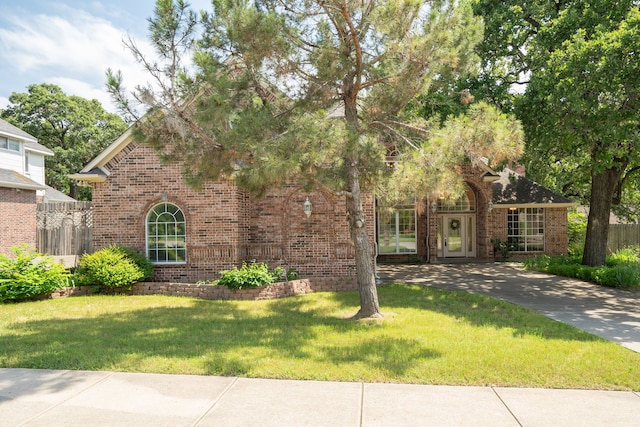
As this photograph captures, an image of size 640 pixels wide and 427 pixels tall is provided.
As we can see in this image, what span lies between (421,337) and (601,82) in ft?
26.1

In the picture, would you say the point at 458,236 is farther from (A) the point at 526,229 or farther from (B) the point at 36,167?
(B) the point at 36,167

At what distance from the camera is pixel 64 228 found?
14.6 m

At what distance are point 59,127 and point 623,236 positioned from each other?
1640 inches

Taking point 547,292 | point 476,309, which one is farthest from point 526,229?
point 476,309

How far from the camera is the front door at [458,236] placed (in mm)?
21141

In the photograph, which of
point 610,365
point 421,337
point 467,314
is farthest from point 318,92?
point 610,365

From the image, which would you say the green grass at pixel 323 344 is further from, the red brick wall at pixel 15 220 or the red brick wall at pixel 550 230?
the red brick wall at pixel 550 230

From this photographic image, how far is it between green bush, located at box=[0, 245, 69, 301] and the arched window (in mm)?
2399

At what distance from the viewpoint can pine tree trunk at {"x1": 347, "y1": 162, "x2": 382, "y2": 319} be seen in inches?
346

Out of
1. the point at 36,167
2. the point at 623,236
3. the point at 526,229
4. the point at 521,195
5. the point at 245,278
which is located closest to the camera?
the point at 245,278

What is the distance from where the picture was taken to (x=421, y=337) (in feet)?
23.7

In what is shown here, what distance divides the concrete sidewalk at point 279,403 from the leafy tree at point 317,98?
3.32m

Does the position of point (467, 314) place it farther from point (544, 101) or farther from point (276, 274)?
point (544, 101)

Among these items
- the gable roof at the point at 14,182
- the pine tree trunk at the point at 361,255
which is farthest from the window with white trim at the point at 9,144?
the pine tree trunk at the point at 361,255
